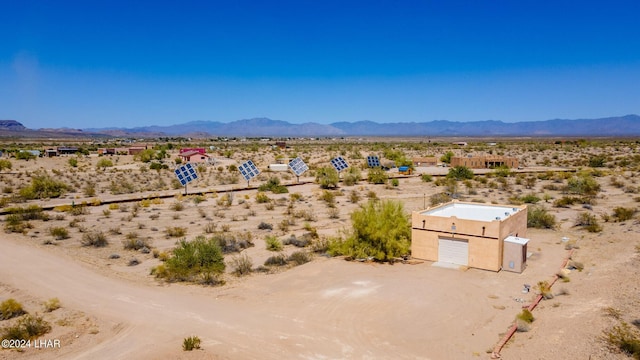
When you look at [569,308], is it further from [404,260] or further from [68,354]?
[68,354]

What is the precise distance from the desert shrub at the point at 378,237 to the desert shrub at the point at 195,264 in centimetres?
567

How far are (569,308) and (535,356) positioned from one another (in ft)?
13.3

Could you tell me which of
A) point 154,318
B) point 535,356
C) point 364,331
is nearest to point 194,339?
point 154,318

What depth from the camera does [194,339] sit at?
43.3 ft

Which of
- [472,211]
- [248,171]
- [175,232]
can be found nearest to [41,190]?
[248,171]

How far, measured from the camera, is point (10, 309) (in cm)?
1551

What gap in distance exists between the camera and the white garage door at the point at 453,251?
21078 mm

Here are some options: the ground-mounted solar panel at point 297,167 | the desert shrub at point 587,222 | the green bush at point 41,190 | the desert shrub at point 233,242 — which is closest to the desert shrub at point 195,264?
the desert shrub at point 233,242

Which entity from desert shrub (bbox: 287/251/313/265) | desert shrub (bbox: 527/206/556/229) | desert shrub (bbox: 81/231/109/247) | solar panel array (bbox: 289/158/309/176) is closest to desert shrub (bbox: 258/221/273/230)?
desert shrub (bbox: 287/251/313/265)

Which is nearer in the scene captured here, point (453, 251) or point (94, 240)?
point (453, 251)

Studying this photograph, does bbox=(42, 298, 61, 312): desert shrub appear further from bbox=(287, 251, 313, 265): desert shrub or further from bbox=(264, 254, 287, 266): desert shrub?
bbox=(287, 251, 313, 265): desert shrub

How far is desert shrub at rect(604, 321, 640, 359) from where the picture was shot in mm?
12203

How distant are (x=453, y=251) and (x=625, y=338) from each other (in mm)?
8986

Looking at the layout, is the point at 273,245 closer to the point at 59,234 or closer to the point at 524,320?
the point at 59,234
